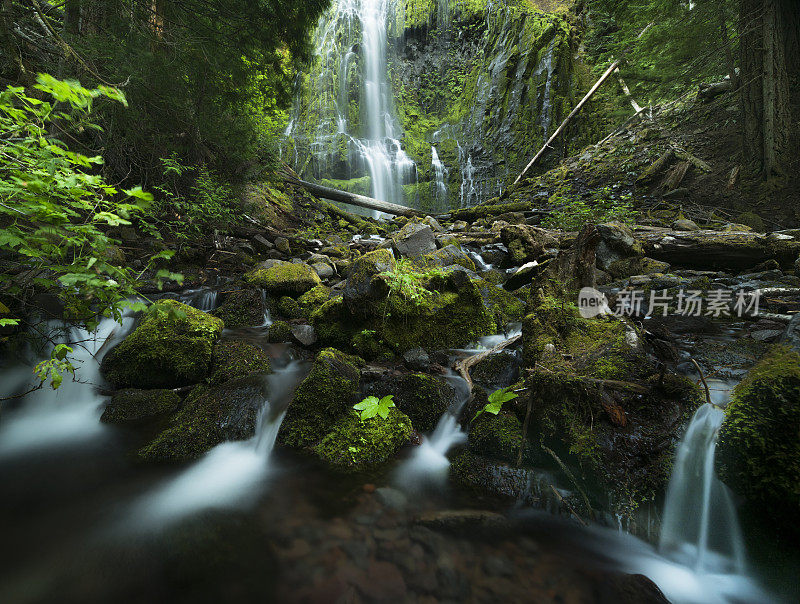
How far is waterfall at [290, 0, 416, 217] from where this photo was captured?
63.1ft

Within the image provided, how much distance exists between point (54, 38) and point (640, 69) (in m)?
16.9

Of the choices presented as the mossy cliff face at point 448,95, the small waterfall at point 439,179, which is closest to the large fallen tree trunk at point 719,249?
the mossy cliff face at point 448,95

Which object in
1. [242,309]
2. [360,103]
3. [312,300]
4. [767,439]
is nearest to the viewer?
[767,439]

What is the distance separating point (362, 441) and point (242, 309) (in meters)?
3.63

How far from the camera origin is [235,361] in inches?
150

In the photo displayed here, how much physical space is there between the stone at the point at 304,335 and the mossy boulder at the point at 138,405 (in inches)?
60.3

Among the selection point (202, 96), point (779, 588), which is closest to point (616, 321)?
point (779, 588)

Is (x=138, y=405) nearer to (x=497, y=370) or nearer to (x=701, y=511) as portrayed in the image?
(x=497, y=370)

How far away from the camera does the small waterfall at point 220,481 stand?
2307 millimetres

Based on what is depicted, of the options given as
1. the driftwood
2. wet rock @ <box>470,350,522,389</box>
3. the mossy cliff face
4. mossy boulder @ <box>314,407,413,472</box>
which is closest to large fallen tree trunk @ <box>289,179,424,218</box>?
the mossy cliff face

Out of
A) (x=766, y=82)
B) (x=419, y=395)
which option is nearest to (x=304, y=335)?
(x=419, y=395)

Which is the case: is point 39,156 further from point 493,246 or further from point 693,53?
point 693,53

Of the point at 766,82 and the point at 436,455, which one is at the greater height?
the point at 766,82

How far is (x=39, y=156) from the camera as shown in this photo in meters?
1.82
